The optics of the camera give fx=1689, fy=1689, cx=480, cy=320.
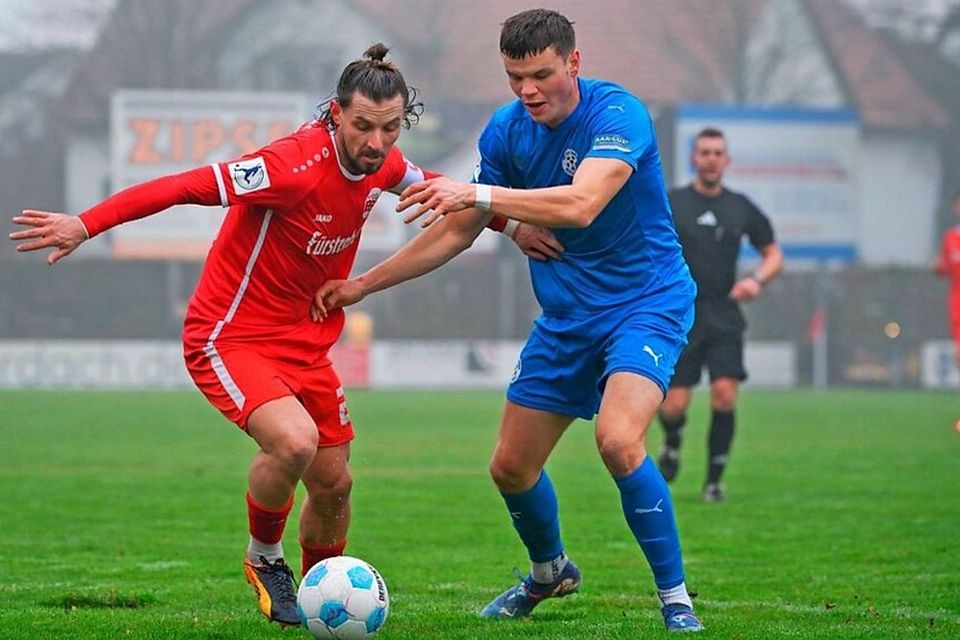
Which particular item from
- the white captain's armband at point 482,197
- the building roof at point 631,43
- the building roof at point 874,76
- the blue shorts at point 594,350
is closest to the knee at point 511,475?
the blue shorts at point 594,350

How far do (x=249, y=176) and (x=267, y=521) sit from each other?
1.33 metres

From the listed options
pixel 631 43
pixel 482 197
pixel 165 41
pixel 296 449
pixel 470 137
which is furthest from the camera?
pixel 631 43

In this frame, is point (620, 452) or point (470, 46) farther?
point (470, 46)

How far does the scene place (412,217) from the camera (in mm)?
5715

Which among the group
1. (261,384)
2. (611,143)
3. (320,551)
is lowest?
(320,551)

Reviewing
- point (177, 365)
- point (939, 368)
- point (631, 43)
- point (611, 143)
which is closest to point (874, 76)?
point (631, 43)

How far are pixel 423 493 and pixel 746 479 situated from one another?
9.59ft

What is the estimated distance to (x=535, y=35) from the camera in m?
5.92

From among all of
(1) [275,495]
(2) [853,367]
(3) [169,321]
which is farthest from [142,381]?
(1) [275,495]

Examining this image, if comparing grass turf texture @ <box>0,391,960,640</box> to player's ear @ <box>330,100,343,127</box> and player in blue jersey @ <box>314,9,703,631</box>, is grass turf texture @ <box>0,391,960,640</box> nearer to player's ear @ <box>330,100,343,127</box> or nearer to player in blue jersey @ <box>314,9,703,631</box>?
player in blue jersey @ <box>314,9,703,631</box>

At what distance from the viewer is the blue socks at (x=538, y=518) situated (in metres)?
6.49

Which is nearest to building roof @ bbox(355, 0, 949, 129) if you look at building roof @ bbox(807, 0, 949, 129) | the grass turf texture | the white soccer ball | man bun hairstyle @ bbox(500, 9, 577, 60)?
building roof @ bbox(807, 0, 949, 129)

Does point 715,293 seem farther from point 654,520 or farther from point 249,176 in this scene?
point 249,176

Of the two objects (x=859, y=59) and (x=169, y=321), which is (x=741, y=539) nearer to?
(x=169, y=321)
